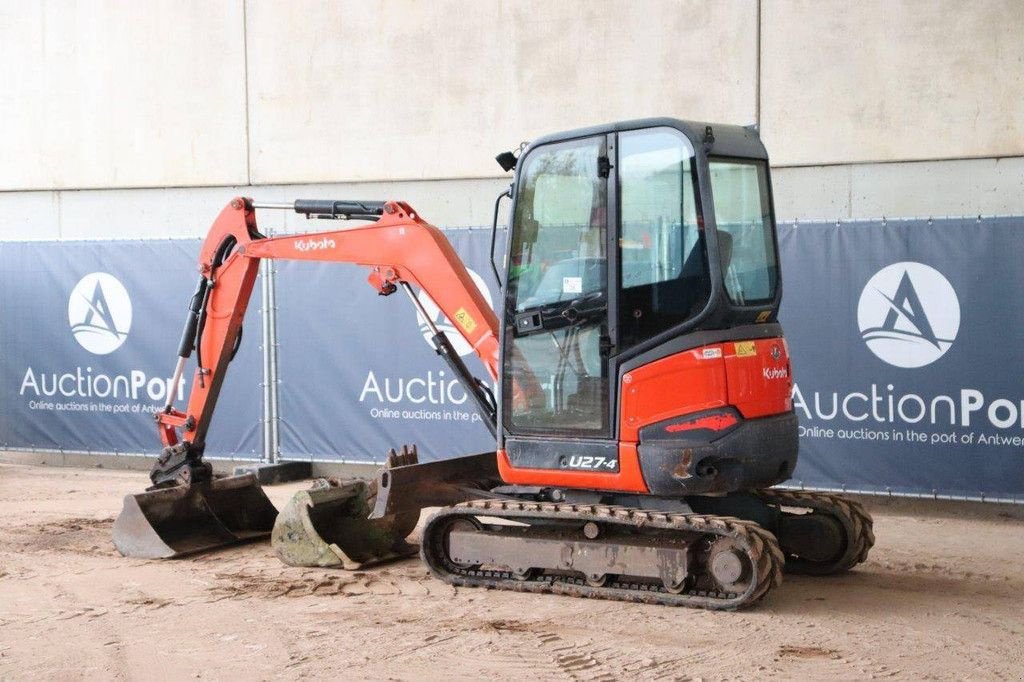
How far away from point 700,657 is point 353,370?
6.38 meters

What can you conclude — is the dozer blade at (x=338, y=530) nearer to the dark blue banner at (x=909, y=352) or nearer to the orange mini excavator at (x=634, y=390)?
the orange mini excavator at (x=634, y=390)

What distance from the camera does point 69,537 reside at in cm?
962

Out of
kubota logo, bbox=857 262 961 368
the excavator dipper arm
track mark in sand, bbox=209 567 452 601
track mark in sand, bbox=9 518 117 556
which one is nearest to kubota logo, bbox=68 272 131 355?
track mark in sand, bbox=9 518 117 556

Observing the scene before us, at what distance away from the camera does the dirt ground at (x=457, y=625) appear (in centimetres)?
615

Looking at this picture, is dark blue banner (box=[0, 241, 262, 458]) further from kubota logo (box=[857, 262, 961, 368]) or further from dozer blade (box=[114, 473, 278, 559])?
kubota logo (box=[857, 262, 961, 368])

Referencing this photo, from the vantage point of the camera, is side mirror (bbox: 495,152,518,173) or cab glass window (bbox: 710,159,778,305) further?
side mirror (bbox: 495,152,518,173)

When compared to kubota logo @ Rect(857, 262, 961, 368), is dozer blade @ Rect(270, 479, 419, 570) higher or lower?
lower

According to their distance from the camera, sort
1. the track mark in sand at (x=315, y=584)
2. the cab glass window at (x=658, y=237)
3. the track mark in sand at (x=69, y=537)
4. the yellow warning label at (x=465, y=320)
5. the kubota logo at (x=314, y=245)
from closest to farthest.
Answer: the cab glass window at (x=658, y=237)
the track mark in sand at (x=315, y=584)
the yellow warning label at (x=465, y=320)
the kubota logo at (x=314, y=245)
the track mark in sand at (x=69, y=537)

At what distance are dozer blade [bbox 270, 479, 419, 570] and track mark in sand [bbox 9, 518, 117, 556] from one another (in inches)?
53.8

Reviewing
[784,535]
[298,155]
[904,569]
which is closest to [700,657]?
[784,535]

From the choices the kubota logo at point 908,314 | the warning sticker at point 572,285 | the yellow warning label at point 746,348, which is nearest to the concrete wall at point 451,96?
the kubota logo at point 908,314

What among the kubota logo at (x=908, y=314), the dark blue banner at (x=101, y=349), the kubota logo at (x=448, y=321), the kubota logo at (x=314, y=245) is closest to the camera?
the kubota logo at (x=314, y=245)

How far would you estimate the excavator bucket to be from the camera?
27.5 ft

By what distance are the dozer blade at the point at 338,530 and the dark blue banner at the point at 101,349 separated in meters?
3.95
